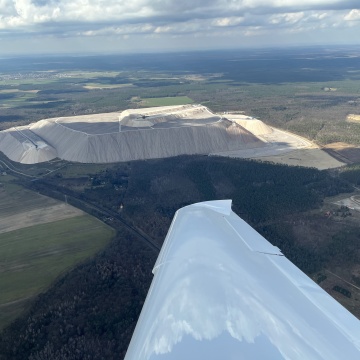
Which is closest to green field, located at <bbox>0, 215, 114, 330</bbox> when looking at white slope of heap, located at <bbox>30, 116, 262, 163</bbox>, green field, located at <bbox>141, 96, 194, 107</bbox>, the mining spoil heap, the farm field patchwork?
the farm field patchwork

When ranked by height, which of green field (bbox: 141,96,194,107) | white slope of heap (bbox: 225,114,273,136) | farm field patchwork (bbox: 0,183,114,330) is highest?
farm field patchwork (bbox: 0,183,114,330)

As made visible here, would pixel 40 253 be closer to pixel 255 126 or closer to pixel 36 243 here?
pixel 36 243

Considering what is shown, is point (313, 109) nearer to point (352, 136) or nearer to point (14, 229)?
point (352, 136)

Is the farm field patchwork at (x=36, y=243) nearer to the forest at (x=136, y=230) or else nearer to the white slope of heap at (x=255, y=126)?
the forest at (x=136, y=230)

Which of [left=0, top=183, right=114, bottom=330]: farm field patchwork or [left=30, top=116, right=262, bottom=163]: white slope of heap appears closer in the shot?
[left=0, top=183, right=114, bottom=330]: farm field patchwork

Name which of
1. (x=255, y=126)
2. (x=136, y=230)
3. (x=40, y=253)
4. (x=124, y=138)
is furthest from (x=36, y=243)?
(x=255, y=126)

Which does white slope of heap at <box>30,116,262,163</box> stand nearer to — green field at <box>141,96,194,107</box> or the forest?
the forest
